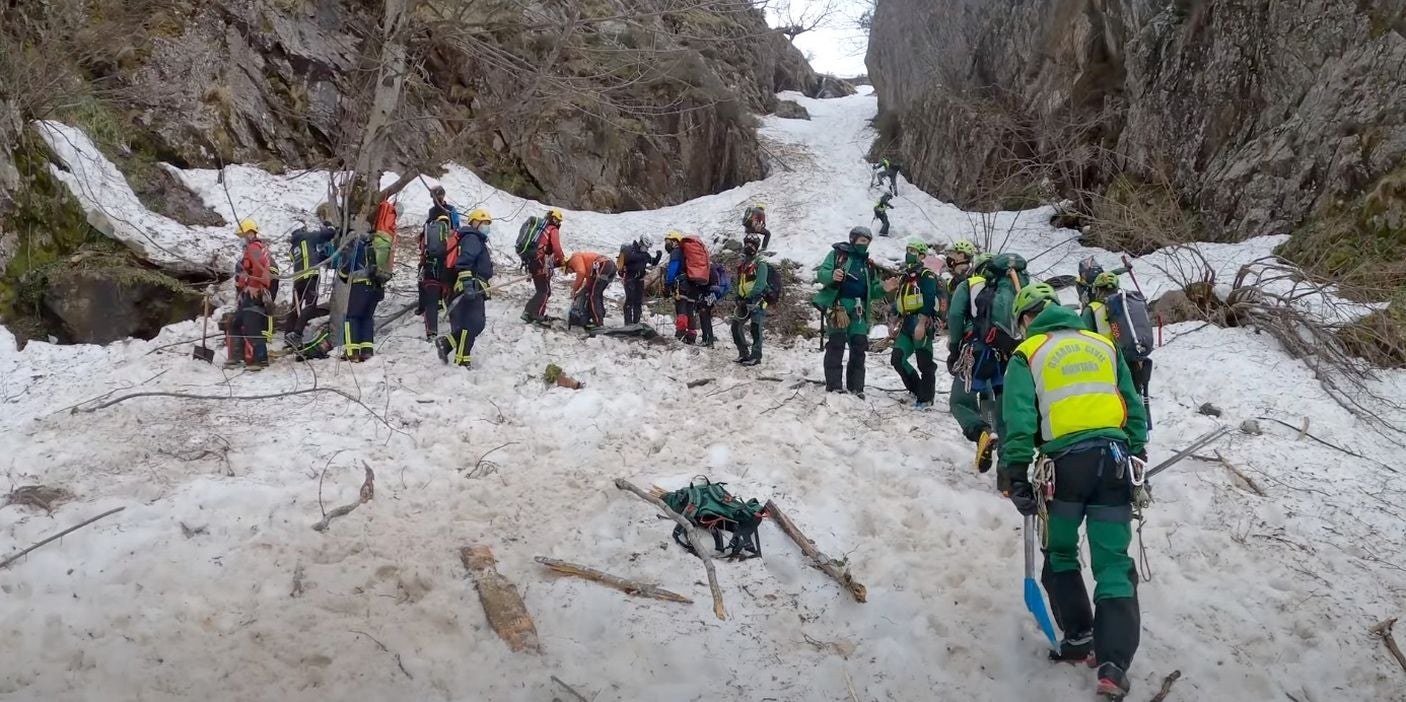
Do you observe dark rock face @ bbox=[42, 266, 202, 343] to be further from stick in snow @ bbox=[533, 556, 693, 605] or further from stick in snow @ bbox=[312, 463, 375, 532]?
stick in snow @ bbox=[533, 556, 693, 605]

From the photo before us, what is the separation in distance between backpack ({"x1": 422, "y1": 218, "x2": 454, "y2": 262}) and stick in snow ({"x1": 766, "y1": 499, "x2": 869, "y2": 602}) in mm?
5313

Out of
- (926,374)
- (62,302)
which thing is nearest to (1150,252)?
(926,374)

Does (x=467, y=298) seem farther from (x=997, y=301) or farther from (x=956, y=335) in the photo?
(x=997, y=301)

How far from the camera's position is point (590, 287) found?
34.4 ft

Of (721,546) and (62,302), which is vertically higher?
(62,302)

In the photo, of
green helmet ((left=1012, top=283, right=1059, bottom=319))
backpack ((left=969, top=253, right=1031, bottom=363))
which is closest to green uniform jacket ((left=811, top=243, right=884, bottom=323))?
backpack ((left=969, top=253, right=1031, bottom=363))

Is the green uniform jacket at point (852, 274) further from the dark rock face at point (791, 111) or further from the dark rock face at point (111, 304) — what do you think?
the dark rock face at point (791, 111)

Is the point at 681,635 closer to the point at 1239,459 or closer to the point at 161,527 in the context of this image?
the point at 161,527

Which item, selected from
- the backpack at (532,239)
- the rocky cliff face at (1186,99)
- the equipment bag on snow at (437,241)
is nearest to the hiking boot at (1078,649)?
the equipment bag on snow at (437,241)

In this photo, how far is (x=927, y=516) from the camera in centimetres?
528

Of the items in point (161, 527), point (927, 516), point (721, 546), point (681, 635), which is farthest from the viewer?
point (927, 516)

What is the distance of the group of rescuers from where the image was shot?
11.9ft

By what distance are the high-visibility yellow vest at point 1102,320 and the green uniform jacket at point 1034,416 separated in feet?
10.2

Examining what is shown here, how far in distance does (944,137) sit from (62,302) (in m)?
20.8
